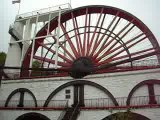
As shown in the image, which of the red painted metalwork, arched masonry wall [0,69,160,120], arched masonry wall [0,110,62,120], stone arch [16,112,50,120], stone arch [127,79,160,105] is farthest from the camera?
stone arch [16,112,50,120]

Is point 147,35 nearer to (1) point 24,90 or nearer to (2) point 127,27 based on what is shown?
(2) point 127,27

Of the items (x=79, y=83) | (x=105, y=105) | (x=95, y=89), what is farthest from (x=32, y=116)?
(x=105, y=105)

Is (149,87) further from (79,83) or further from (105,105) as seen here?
(79,83)

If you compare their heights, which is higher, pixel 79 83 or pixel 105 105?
pixel 79 83

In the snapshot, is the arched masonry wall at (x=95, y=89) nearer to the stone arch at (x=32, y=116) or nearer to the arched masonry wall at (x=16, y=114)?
the arched masonry wall at (x=16, y=114)

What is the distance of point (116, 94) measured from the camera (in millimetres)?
18281

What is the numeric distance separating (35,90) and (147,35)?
503 inches

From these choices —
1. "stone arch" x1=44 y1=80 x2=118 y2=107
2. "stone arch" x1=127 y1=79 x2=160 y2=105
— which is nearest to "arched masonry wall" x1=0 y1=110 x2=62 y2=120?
"stone arch" x1=44 y1=80 x2=118 y2=107

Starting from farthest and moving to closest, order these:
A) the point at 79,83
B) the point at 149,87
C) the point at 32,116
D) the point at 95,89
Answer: the point at 32,116, the point at 79,83, the point at 95,89, the point at 149,87

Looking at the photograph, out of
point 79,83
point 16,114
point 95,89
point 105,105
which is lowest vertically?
point 16,114

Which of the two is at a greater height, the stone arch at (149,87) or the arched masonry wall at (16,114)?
the stone arch at (149,87)

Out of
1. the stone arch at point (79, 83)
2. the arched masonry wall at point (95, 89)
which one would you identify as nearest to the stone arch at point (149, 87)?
the arched masonry wall at point (95, 89)

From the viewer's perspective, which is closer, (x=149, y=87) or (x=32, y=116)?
(x=149, y=87)

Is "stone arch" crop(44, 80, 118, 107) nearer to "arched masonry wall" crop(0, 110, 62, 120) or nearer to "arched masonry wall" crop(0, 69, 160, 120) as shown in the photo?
"arched masonry wall" crop(0, 69, 160, 120)
